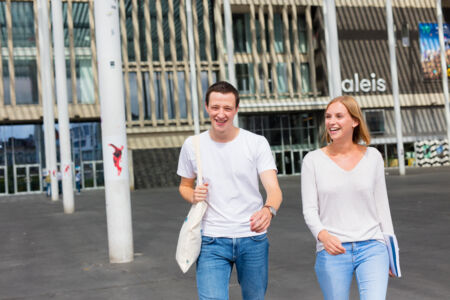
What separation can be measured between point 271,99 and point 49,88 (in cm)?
2317

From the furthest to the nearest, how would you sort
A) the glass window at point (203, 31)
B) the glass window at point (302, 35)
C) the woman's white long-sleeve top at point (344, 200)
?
the glass window at point (302, 35), the glass window at point (203, 31), the woman's white long-sleeve top at point (344, 200)

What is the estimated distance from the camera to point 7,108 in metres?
39.2

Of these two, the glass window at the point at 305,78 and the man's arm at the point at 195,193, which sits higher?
the glass window at the point at 305,78

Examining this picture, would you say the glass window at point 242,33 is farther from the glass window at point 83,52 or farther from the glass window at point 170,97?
the glass window at point 83,52

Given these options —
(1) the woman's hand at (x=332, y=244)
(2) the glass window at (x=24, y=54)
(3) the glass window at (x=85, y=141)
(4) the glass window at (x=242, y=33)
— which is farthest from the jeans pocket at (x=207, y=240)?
(4) the glass window at (x=242, y=33)

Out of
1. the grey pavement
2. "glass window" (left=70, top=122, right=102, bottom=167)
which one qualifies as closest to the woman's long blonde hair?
the grey pavement

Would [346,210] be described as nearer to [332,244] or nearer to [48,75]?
[332,244]

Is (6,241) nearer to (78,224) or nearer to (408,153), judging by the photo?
(78,224)

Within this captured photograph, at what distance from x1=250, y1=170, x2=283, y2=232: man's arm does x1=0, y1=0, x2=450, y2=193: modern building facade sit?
38.1 meters

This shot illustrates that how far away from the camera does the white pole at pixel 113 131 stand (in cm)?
870

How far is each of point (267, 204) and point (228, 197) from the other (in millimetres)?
242

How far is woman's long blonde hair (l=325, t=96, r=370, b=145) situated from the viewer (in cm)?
316

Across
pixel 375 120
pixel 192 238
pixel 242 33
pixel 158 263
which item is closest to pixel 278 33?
pixel 242 33

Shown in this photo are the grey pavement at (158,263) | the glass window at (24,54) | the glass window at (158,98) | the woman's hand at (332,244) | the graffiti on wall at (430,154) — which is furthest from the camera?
the graffiti on wall at (430,154)
